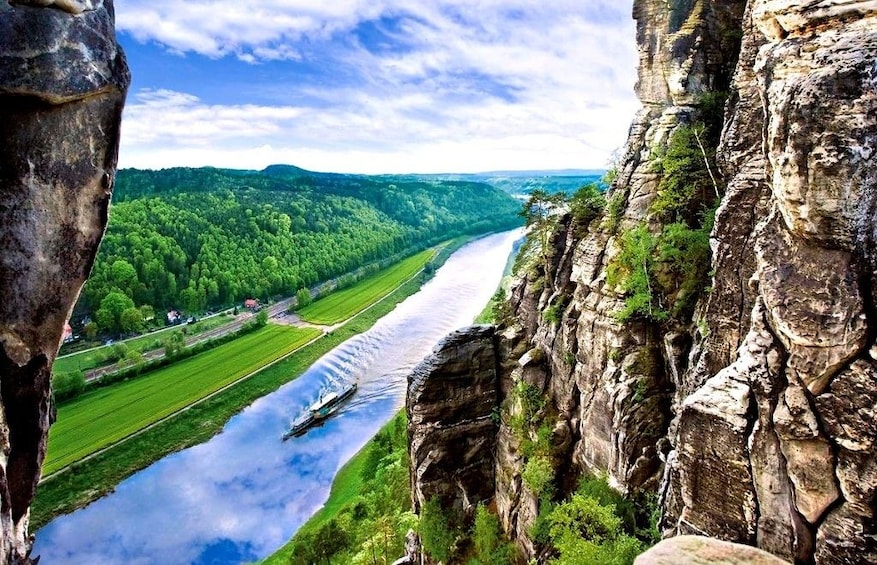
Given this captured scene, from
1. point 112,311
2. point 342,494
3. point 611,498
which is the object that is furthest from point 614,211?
point 112,311

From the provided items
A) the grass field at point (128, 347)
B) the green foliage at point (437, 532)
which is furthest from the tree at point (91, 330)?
the green foliage at point (437, 532)

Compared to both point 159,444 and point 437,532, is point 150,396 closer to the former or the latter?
point 159,444

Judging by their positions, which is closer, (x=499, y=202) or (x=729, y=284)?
(x=729, y=284)

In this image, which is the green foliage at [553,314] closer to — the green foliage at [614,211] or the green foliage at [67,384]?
the green foliage at [614,211]

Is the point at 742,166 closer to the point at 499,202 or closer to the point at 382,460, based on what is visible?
the point at 382,460

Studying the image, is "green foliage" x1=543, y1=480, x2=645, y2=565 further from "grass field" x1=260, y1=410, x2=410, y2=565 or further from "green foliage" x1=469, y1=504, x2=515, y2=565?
"grass field" x1=260, y1=410, x2=410, y2=565

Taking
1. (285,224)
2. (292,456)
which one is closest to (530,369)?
(292,456)

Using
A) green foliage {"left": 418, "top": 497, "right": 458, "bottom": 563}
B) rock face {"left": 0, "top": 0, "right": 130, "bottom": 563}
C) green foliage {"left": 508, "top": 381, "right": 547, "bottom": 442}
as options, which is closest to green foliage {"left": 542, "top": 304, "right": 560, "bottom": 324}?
green foliage {"left": 508, "top": 381, "right": 547, "bottom": 442}
